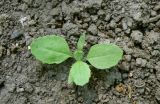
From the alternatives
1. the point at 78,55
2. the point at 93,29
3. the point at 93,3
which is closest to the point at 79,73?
the point at 78,55

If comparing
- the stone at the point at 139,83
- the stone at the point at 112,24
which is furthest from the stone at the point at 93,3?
the stone at the point at 139,83

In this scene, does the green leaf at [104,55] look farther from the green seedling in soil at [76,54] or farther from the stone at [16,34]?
the stone at [16,34]

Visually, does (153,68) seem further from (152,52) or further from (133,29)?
(133,29)

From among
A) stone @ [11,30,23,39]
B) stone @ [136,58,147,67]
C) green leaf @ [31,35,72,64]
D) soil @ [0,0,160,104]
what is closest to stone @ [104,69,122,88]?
soil @ [0,0,160,104]

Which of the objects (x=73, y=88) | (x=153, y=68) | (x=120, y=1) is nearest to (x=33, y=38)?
(x=73, y=88)

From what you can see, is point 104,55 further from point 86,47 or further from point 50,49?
point 50,49

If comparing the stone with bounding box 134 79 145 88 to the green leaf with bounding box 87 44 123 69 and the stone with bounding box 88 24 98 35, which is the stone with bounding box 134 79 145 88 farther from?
the stone with bounding box 88 24 98 35
